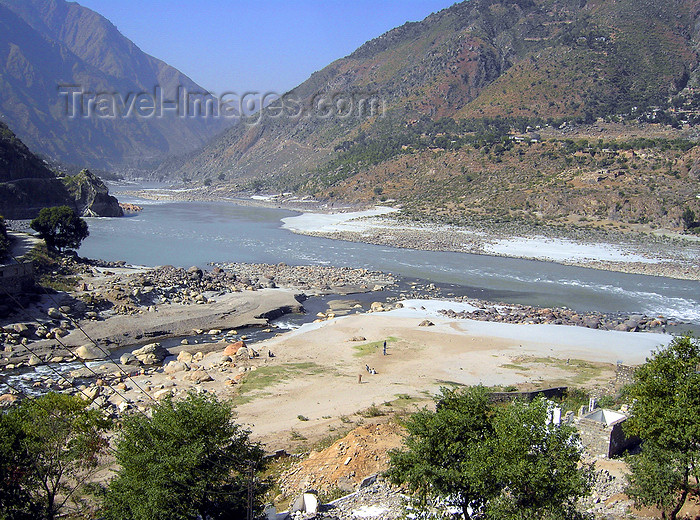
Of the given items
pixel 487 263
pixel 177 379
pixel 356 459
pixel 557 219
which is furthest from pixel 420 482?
pixel 557 219

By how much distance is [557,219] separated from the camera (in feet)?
236

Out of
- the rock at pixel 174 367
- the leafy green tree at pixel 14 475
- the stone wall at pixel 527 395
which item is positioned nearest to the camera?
the leafy green tree at pixel 14 475

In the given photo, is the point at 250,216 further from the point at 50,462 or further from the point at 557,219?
the point at 50,462

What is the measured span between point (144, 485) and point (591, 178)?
76.7m

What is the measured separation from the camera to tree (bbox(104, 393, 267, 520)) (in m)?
10.4

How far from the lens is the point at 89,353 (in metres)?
25.8

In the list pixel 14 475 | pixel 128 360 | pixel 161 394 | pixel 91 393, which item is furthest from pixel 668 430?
pixel 128 360

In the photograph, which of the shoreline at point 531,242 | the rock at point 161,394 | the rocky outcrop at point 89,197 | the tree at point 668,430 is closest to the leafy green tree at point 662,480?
the tree at point 668,430

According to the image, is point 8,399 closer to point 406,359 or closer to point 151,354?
point 151,354

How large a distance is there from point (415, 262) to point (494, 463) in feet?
141

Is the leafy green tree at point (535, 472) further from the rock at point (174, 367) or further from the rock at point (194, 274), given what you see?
the rock at point (194, 274)

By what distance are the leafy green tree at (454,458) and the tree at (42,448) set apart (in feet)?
21.3

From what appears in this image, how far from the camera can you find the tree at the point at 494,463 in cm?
963

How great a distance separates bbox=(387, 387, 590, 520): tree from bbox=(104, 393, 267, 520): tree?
301 centimetres
